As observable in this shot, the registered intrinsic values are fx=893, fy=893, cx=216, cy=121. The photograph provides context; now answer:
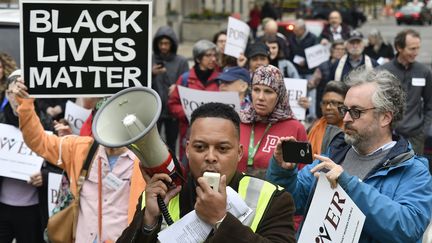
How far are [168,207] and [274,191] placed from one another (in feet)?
1.35

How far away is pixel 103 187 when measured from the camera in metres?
5.15

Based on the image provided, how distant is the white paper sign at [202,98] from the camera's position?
24.8 feet

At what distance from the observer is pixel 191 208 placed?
11.2 feet

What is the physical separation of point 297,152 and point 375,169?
40 cm

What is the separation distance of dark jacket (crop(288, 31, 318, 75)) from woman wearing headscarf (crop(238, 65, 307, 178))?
8.19 m

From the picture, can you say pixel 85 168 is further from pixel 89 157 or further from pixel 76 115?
pixel 76 115

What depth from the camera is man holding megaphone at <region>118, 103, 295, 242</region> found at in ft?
10.9

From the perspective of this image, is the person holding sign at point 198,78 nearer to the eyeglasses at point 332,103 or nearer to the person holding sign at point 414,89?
the person holding sign at point 414,89

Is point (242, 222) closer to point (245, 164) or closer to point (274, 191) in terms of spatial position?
point (274, 191)

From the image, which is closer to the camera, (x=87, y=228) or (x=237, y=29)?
(x=87, y=228)

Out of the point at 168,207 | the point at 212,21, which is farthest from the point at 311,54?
the point at 212,21

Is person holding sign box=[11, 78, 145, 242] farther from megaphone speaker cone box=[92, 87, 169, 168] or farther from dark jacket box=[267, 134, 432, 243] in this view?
megaphone speaker cone box=[92, 87, 169, 168]

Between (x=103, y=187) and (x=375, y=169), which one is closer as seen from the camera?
(x=375, y=169)

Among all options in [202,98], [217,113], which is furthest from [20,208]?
[217,113]
